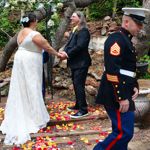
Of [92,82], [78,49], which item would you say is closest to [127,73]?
[78,49]

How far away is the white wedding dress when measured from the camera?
5.96m

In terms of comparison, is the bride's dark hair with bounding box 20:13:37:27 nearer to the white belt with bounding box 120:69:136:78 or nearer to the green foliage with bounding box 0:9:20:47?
the white belt with bounding box 120:69:136:78

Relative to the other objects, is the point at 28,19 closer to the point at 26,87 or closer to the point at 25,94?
the point at 26,87

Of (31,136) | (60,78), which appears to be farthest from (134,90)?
(60,78)

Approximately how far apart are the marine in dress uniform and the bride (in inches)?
73.4

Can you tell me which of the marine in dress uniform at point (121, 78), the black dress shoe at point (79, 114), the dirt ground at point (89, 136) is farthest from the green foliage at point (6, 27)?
the marine in dress uniform at point (121, 78)

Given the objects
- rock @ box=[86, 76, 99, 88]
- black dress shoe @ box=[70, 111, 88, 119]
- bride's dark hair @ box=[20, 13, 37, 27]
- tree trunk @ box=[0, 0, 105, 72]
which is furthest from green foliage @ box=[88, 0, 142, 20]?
bride's dark hair @ box=[20, 13, 37, 27]

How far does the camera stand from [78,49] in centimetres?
639

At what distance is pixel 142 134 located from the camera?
5941 mm

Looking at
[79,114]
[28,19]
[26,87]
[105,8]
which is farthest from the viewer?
[105,8]

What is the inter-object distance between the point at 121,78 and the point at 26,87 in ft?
7.43

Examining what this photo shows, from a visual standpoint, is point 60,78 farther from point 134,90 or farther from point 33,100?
point 134,90

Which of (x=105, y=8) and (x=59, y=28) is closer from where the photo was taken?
(x=59, y=28)

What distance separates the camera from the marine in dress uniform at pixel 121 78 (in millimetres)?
4117
